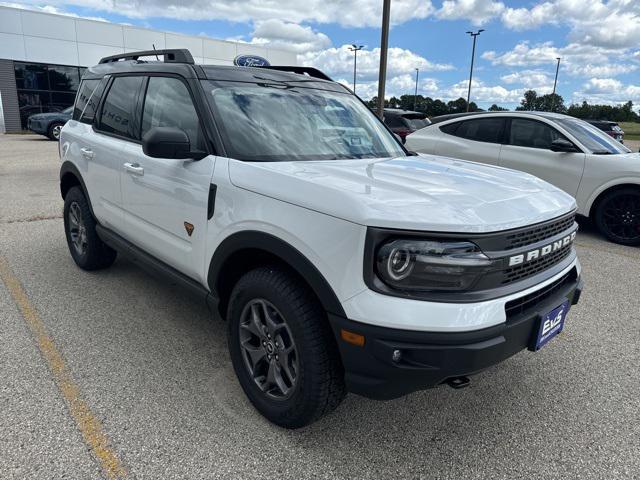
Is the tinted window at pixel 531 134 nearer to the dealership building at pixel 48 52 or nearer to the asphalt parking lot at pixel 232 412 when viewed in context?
the asphalt parking lot at pixel 232 412

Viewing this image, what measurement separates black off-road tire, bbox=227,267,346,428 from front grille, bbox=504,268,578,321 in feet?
2.58

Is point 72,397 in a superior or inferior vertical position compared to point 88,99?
inferior

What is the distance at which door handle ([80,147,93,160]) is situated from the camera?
400 cm

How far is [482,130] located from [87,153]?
5766mm

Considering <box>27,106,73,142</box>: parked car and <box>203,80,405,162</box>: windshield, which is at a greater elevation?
<box>203,80,405,162</box>: windshield

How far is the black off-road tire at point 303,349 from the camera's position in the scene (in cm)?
211

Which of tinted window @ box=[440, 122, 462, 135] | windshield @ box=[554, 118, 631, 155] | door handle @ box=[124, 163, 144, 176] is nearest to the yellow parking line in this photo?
door handle @ box=[124, 163, 144, 176]

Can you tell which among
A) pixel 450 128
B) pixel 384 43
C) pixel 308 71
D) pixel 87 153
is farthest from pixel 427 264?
pixel 384 43

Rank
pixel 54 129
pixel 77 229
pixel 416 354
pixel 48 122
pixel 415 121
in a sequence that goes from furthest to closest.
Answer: pixel 54 129 → pixel 48 122 → pixel 415 121 → pixel 77 229 → pixel 416 354

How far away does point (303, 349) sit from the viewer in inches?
83.5

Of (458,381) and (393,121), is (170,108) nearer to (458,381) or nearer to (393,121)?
(458,381)

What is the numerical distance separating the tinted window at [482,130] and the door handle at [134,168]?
5724 millimetres

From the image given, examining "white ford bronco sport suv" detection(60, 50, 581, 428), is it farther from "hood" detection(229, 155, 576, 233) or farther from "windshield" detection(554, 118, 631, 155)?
"windshield" detection(554, 118, 631, 155)

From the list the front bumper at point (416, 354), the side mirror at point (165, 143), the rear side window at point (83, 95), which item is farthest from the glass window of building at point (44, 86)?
the front bumper at point (416, 354)
